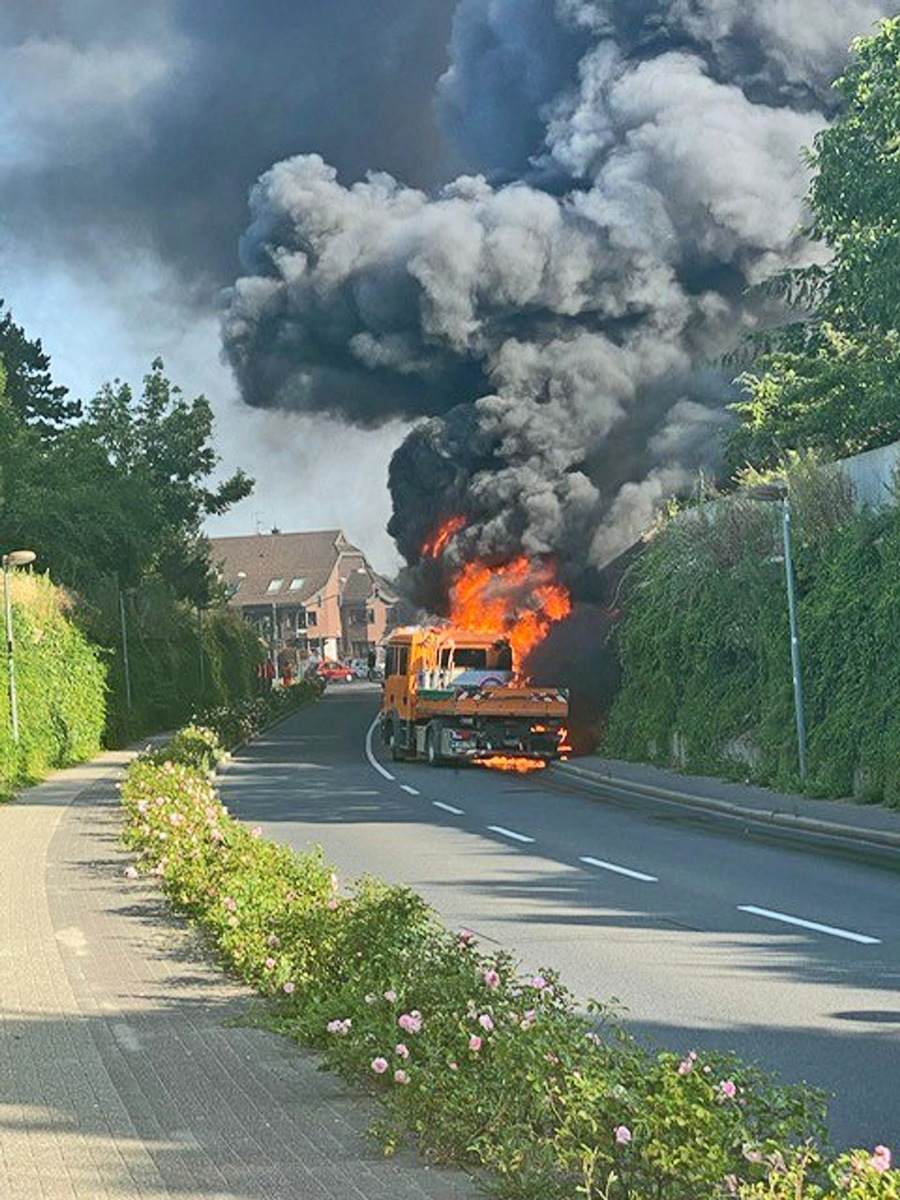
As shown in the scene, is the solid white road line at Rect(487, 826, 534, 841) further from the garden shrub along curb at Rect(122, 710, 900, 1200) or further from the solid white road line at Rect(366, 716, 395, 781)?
the solid white road line at Rect(366, 716, 395, 781)

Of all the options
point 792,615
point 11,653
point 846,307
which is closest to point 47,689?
point 11,653

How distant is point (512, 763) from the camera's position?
41125mm

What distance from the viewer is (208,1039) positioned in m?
9.08

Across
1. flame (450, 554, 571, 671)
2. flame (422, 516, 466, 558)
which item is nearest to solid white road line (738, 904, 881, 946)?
flame (450, 554, 571, 671)

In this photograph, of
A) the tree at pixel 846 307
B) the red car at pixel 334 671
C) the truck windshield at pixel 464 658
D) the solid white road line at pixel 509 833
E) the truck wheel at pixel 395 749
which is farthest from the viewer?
the red car at pixel 334 671

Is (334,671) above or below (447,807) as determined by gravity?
above

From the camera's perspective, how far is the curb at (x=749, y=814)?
21.1 m

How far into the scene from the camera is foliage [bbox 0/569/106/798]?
3400cm

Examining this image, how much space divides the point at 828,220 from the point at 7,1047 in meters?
26.0

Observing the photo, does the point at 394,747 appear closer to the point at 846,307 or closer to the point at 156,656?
the point at 846,307

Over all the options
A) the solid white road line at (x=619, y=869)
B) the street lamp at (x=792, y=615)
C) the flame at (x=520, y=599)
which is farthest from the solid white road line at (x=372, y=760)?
the solid white road line at (x=619, y=869)

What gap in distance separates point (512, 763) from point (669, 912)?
86.6ft

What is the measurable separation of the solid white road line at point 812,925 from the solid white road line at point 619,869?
223 cm

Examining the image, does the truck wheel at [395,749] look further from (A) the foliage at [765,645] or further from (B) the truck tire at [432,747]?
(A) the foliage at [765,645]
